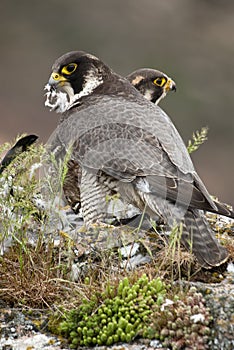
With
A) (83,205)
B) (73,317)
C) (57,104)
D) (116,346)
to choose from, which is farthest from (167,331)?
(57,104)

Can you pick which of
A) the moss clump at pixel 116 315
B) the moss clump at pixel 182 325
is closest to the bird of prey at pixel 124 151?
the moss clump at pixel 116 315

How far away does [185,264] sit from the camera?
509 cm

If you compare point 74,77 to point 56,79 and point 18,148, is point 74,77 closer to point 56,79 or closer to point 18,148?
point 56,79

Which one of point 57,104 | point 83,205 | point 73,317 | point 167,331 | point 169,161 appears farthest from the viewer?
point 57,104

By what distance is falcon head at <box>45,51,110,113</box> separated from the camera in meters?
6.84

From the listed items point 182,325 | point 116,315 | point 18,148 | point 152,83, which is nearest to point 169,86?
point 152,83

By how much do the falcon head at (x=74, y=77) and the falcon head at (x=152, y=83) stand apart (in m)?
1.74

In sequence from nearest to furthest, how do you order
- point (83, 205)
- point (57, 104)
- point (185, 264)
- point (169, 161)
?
point (185, 264) < point (169, 161) < point (83, 205) < point (57, 104)

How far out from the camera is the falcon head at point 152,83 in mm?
8727

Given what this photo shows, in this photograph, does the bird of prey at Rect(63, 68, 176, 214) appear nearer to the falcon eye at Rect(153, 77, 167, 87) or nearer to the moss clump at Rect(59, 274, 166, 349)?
the falcon eye at Rect(153, 77, 167, 87)

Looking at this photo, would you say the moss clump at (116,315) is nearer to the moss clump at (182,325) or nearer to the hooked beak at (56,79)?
the moss clump at (182,325)

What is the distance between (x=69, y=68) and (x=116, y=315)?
11.6 feet

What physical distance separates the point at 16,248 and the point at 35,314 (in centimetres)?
87

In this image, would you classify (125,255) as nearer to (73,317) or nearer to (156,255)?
(156,255)
